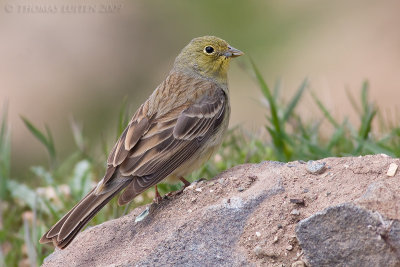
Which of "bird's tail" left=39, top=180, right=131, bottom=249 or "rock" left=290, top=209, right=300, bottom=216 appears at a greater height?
"bird's tail" left=39, top=180, right=131, bottom=249

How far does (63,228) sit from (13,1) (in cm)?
881

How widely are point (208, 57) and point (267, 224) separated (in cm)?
241

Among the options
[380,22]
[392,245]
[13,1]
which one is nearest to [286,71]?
[380,22]

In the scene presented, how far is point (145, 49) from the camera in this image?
41.9ft

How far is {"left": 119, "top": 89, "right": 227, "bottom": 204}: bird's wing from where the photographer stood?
462cm

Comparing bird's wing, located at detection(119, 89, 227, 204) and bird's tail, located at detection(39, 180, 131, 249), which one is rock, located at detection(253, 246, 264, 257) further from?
bird's tail, located at detection(39, 180, 131, 249)

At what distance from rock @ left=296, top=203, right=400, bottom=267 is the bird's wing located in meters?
1.34

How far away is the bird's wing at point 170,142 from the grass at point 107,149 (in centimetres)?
55

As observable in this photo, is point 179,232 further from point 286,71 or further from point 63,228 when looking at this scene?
point 286,71

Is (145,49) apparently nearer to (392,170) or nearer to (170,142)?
(170,142)

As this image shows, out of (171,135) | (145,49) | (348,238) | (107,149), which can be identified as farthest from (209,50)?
(145,49)

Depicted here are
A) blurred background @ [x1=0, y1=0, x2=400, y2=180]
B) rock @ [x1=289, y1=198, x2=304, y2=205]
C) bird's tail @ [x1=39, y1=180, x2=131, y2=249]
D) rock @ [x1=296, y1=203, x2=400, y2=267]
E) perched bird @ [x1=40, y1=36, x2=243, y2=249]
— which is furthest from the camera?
blurred background @ [x1=0, y1=0, x2=400, y2=180]

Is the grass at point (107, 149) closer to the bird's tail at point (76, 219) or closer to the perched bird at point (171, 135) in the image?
the perched bird at point (171, 135)

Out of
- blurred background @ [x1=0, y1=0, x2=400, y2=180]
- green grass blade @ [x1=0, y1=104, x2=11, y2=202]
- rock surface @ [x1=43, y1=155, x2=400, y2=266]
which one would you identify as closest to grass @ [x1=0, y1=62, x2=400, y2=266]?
green grass blade @ [x1=0, y1=104, x2=11, y2=202]
